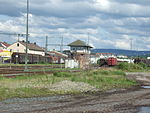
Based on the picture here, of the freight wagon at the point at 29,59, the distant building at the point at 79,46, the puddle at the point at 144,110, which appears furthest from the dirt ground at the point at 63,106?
the distant building at the point at 79,46

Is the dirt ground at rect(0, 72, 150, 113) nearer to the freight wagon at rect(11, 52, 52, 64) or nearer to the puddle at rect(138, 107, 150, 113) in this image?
the puddle at rect(138, 107, 150, 113)

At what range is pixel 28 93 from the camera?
1892 cm

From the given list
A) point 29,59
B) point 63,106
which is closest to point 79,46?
point 29,59

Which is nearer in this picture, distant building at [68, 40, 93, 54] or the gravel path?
the gravel path

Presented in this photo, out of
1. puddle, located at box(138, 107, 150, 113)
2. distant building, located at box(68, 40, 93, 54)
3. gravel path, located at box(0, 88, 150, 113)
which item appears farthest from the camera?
distant building, located at box(68, 40, 93, 54)

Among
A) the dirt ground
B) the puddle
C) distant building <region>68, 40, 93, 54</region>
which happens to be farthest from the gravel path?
distant building <region>68, 40, 93, 54</region>

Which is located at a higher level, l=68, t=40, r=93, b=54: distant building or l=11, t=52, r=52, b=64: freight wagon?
l=68, t=40, r=93, b=54: distant building

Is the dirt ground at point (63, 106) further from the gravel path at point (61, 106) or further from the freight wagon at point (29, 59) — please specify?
the freight wagon at point (29, 59)

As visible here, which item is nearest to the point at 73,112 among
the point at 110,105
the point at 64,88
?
the point at 110,105

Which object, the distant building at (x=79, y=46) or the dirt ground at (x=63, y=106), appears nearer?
the dirt ground at (x=63, y=106)

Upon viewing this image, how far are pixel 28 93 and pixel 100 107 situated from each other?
566cm

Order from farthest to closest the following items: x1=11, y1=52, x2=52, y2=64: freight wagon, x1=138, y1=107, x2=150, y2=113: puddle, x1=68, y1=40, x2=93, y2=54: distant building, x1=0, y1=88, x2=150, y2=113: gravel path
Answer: x1=68, y1=40, x2=93, y2=54: distant building, x1=11, y1=52, x2=52, y2=64: freight wagon, x1=138, y1=107, x2=150, y2=113: puddle, x1=0, y1=88, x2=150, y2=113: gravel path

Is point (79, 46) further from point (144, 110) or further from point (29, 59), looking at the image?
point (144, 110)

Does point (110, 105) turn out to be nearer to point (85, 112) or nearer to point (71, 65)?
point (85, 112)
